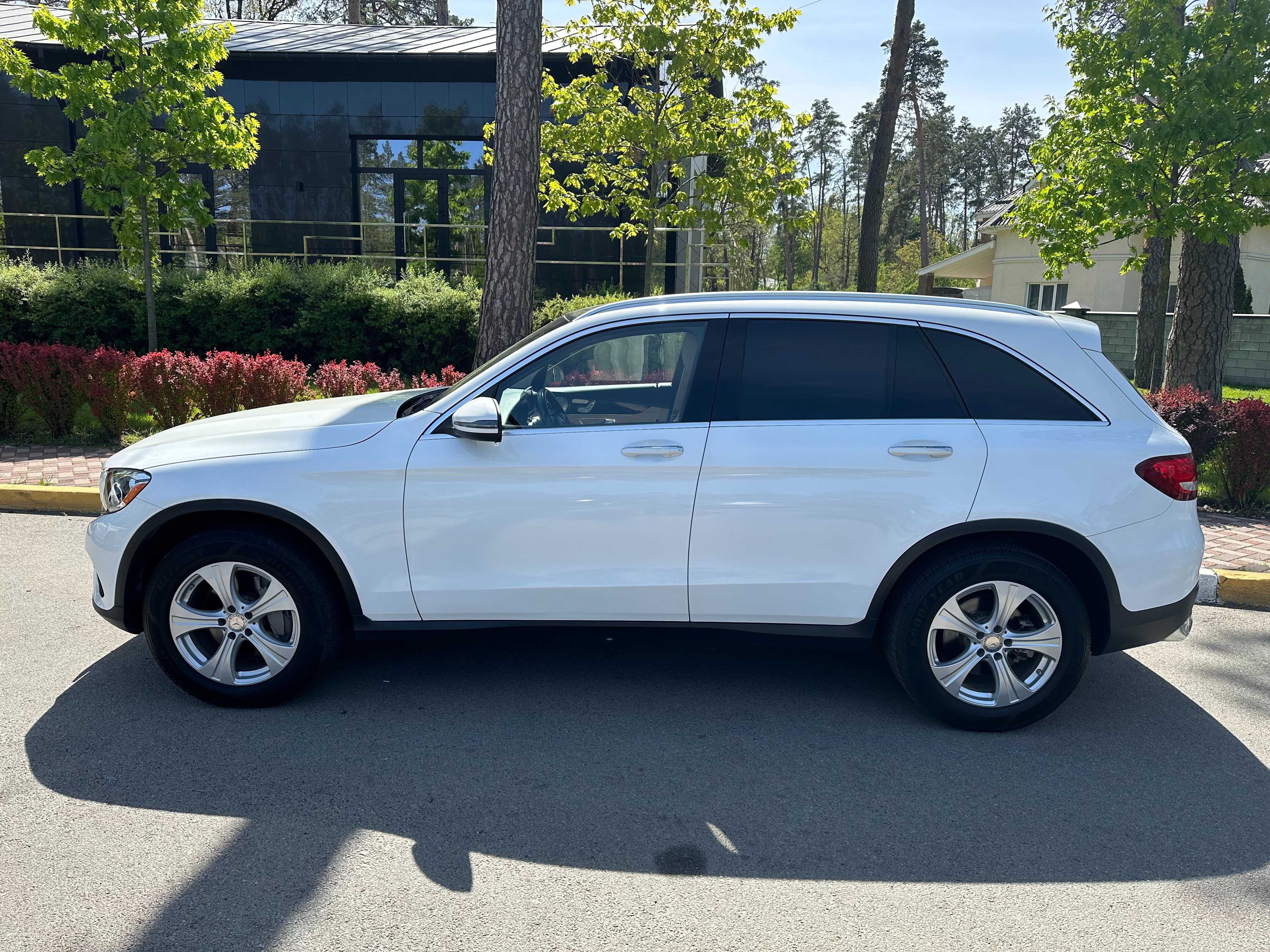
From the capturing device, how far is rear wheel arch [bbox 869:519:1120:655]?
13.2 ft

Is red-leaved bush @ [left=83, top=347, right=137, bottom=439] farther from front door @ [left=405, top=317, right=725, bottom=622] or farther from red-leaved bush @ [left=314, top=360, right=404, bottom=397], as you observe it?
front door @ [left=405, top=317, right=725, bottom=622]

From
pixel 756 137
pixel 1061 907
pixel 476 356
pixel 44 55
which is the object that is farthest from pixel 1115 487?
pixel 44 55

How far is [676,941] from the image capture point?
2.83 m

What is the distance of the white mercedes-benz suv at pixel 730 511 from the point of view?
4.03m

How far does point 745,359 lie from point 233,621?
8.16ft

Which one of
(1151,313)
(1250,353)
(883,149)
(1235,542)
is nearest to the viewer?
(1235,542)

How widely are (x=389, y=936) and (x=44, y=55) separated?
20.8 m

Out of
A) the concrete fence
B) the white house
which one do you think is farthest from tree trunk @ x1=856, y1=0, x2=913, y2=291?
the white house

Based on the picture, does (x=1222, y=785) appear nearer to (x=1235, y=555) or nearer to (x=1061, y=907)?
(x=1061, y=907)

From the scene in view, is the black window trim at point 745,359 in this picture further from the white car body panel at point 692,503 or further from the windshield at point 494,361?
the windshield at point 494,361

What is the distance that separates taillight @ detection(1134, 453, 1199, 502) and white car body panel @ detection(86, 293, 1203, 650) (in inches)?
1.7

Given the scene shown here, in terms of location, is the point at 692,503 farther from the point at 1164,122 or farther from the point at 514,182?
the point at 1164,122

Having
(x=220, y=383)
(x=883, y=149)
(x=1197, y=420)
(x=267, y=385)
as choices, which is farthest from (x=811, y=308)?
(x=883, y=149)

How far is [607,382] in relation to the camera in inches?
171
